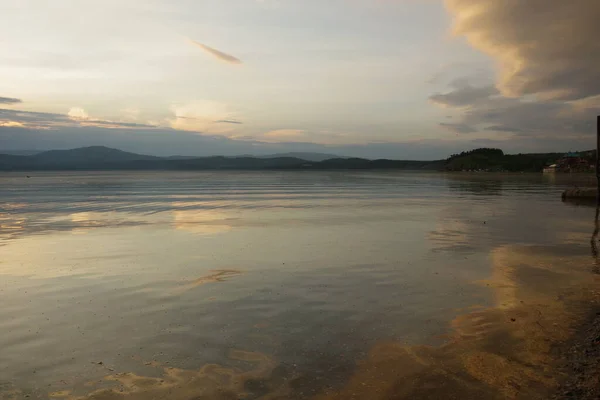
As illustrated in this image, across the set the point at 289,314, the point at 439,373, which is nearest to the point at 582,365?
the point at 439,373

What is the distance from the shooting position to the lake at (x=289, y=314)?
721cm

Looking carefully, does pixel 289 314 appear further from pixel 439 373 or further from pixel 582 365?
pixel 582 365

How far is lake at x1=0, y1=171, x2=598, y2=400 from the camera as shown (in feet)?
23.6

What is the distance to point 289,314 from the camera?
1046cm

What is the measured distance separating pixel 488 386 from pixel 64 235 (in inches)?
879

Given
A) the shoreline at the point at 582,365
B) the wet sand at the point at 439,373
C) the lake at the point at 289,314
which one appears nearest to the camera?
the shoreline at the point at 582,365

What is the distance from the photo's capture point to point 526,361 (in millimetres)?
7844

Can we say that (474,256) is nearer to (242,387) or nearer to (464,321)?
(464,321)

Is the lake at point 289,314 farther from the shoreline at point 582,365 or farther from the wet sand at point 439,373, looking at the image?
the shoreline at point 582,365

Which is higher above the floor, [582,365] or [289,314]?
[582,365]

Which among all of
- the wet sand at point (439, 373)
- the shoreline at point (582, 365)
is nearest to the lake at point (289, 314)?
the wet sand at point (439, 373)

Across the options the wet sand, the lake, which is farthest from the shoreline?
the lake

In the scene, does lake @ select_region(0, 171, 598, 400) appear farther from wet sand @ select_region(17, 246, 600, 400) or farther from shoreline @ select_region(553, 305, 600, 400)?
shoreline @ select_region(553, 305, 600, 400)

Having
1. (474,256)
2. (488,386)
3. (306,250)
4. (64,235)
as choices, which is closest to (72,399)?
(488,386)
